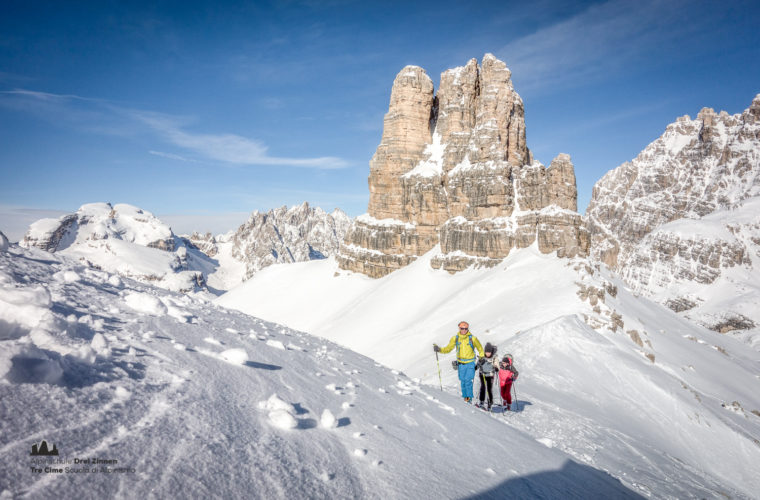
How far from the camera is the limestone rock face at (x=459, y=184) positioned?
4691cm

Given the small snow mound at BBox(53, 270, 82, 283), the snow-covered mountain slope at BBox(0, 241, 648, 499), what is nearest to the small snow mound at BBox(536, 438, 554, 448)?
the snow-covered mountain slope at BBox(0, 241, 648, 499)

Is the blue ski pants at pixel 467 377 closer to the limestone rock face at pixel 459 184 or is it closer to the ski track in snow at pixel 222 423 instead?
the ski track in snow at pixel 222 423

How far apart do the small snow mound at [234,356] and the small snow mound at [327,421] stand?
5.37ft

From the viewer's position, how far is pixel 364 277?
68.4 metres

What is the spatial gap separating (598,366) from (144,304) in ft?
60.1

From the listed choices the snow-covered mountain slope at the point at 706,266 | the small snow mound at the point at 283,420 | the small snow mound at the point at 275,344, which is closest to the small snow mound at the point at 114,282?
the small snow mound at the point at 275,344

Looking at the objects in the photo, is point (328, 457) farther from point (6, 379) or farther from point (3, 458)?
point (6, 379)

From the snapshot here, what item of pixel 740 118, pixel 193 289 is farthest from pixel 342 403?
pixel 740 118

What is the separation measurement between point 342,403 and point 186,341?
248 cm

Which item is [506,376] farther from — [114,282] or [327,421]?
[114,282]

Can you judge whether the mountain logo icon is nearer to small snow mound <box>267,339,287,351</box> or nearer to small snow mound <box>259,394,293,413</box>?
small snow mound <box>259,394,293,413</box>

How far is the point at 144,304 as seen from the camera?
6660 mm

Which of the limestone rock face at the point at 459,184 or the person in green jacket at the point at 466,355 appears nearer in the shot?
the person in green jacket at the point at 466,355

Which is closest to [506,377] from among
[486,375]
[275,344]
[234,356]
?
[486,375]
